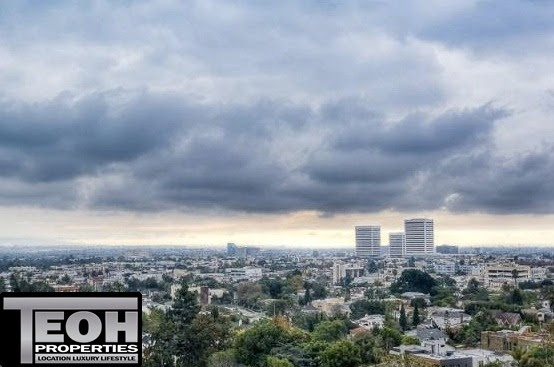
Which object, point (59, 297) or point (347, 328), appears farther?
point (347, 328)

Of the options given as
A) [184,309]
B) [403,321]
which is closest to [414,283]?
[403,321]

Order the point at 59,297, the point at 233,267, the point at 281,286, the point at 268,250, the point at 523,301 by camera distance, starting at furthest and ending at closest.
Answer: the point at 268,250 < the point at 233,267 < the point at 281,286 < the point at 523,301 < the point at 59,297

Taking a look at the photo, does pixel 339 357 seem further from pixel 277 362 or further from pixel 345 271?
pixel 345 271

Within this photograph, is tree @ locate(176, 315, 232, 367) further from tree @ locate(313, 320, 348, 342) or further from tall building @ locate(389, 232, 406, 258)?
tall building @ locate(389, 232, 406, 258)

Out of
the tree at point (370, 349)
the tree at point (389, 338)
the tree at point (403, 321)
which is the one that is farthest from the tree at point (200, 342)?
the tree at point (403, 321)

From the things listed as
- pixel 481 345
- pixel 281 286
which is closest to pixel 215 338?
pixel 481 345

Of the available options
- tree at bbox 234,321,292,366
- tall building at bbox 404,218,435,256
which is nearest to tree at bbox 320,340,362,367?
tree at bbox 234,321,292,366

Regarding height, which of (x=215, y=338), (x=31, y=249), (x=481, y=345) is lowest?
(x=481, y=345)

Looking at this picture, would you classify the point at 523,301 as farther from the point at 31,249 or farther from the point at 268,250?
the point at 31,249
